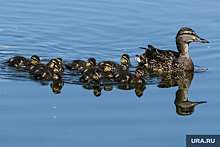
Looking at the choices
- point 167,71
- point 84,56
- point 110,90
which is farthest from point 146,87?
point 84,56

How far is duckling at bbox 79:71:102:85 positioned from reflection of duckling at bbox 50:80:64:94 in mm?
467

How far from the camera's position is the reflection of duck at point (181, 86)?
21.4ft

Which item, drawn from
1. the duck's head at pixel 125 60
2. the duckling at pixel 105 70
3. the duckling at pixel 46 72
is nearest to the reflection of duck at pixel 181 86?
the duck's head at pixel 125 60

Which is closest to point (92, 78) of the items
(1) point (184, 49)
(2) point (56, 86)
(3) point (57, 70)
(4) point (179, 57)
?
(2) point (56, 86)

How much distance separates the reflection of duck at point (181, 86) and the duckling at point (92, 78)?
4.23 ft

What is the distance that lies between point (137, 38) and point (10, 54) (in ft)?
12.4

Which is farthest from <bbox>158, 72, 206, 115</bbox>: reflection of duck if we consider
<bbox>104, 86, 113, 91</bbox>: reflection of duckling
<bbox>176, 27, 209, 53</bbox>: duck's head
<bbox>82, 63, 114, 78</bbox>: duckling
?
<bbox>82, 63, 114, 78</bbox>: duckling

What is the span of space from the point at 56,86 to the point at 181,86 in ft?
8.47

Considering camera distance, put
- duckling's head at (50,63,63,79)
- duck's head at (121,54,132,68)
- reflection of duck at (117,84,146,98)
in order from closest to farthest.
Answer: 1. reflection of duck at (117,84,146,98)
2. duckling's head at (50,63,63,79)
3. duck's head at (121,54,132,68)

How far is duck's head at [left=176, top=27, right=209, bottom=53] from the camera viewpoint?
8.75 meters

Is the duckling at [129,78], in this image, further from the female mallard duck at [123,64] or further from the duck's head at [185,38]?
the duck's head at [185,38]

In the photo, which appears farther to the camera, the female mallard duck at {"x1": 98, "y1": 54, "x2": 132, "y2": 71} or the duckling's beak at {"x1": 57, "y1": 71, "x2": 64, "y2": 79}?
the female mallard duck at {"x1": 98, "y1": 54, "x2": 132, "y2": 71}

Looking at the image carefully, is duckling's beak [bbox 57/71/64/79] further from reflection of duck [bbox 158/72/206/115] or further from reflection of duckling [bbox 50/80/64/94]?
reflection of duck [bbox 158/72/206/115]

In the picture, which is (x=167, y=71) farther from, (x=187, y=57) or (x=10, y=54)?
(x=10, y=54)
